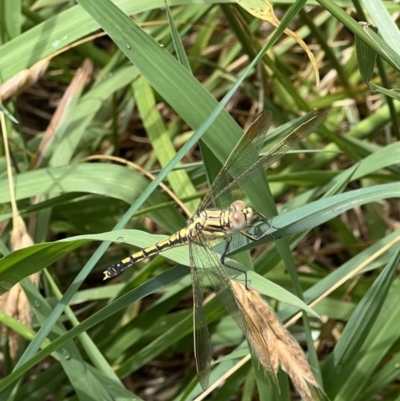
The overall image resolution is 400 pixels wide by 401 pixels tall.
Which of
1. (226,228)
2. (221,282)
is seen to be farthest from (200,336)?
(226,228)

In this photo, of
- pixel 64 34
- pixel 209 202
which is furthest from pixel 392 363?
pixel 64 34

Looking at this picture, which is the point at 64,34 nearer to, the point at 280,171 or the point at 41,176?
the point at 41,176

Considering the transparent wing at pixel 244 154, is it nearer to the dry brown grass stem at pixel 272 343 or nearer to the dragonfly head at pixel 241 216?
the dragonfly head at pixel 241 216

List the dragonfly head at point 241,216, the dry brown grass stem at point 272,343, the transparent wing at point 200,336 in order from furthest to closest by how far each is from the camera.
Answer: the dragonfly head at point 241,216 → the transparent wing at point 200,336 → the dry brown grass stem at point 272,343

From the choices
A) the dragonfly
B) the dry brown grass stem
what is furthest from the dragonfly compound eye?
the dry brown grass stem

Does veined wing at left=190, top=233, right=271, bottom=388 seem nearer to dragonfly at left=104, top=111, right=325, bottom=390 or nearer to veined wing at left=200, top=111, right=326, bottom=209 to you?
dragonfly at left=104, top=111, right=325, bottom=390

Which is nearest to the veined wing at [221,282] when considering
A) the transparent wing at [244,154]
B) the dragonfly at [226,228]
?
the dragonfly at [226,228]
